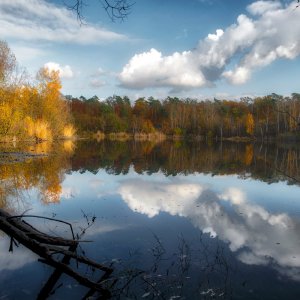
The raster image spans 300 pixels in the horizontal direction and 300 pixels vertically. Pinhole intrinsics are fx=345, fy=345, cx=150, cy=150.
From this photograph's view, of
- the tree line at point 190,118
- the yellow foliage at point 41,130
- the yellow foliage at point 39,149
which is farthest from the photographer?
the tree line at point 190,118

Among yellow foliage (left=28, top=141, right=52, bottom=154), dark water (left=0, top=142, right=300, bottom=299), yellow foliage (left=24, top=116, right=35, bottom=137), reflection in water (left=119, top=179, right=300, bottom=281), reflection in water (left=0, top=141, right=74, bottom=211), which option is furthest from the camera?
yellow foliage (left=24, top=116, right=35, bottom=137)

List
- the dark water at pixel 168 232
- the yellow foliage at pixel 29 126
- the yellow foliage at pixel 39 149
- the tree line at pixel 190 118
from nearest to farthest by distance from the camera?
1. the dark water at pixel 168 232
2. the yellow foliage at pixel 39 149
3. the yellow foliage at pixel 29 126
4. the tree line at pixel 190 118


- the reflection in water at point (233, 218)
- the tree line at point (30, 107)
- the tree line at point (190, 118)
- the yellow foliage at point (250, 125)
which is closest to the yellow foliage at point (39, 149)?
the tree line at point (30, 107)

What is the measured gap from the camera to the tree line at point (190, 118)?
73750 millimetres

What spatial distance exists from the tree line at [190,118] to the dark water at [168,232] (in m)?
57.9

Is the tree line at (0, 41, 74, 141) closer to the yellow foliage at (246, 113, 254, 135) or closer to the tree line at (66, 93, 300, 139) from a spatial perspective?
the tree line at (66, 93, 300, 139)

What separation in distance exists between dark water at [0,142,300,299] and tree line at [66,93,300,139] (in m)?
57.9

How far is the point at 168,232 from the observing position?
25.7ft

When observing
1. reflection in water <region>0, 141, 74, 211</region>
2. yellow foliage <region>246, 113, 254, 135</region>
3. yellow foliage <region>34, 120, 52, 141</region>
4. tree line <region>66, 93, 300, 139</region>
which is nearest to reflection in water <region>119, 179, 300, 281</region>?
reflection in water <region>0, 141, 74, 211</region>

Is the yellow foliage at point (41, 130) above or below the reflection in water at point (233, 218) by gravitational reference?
above

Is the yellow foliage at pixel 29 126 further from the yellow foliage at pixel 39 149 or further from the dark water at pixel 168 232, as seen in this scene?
the dark water at pixel 168 232

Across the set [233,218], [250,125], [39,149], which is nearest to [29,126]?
[39,149]

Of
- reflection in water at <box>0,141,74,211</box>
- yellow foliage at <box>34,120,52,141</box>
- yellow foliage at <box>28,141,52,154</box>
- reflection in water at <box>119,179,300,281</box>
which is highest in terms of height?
yellow foliage at <box>34,120,52,141</box>

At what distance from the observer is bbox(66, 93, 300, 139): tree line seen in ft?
242
